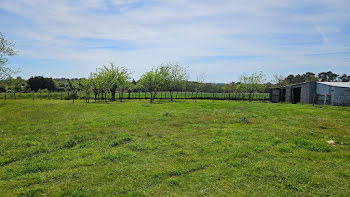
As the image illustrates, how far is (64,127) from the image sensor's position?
15.3 metres

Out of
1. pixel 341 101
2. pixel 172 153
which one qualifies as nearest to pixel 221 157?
pixel 172 153

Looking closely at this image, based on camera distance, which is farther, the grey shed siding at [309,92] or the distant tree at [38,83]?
the distant tree at [38,83]

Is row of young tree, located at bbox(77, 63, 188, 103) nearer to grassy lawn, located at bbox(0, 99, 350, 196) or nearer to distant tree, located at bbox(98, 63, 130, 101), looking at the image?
distant tree, located at bbox(98, 63, 130, 101)

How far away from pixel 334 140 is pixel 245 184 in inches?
325

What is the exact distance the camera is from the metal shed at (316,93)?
30.3 meters

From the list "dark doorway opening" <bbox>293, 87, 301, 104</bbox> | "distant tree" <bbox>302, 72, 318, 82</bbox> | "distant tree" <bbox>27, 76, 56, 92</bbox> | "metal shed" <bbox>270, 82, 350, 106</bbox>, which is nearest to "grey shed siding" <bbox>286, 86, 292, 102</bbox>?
"metal shed" <bbox>270, 82, 350, 106</bbox>

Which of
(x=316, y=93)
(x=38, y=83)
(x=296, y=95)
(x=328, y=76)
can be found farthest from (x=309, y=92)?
(x=38, y=83)

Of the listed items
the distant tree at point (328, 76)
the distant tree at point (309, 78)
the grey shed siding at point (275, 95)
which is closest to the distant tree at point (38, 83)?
the grey shed siding at point (275, 95)

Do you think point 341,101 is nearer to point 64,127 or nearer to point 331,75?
point 64,127

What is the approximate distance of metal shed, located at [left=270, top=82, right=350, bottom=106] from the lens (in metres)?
30.3

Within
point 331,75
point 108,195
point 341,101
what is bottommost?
point 108,195

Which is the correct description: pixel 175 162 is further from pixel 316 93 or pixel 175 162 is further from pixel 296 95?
pixel 296 95

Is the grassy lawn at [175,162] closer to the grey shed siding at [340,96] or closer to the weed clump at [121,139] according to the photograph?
the weed clump at [121,139]

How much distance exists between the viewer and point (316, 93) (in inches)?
1385
